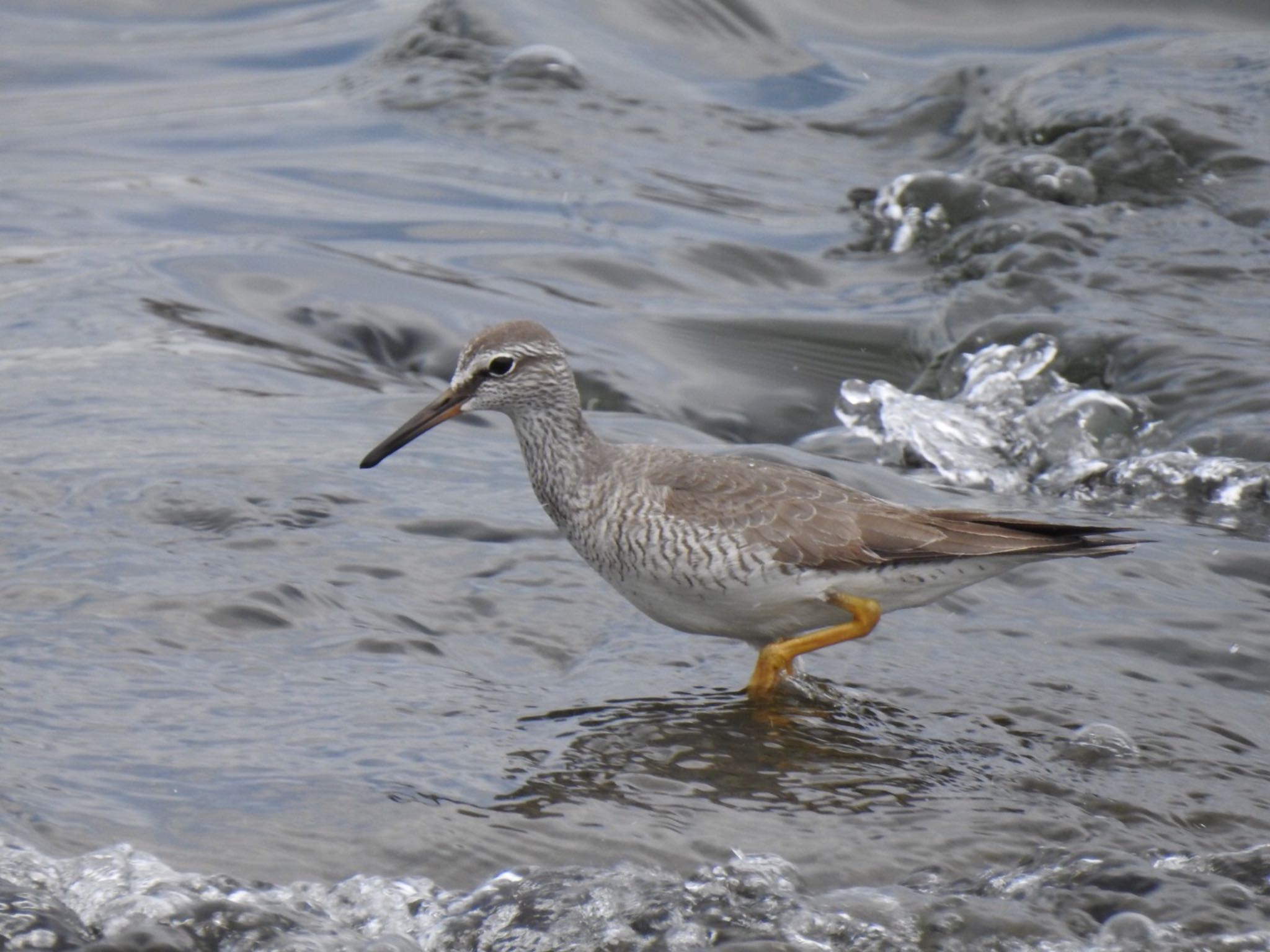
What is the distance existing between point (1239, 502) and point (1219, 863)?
12.9ft

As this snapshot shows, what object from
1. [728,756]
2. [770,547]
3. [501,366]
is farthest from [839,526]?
A: [501,366]

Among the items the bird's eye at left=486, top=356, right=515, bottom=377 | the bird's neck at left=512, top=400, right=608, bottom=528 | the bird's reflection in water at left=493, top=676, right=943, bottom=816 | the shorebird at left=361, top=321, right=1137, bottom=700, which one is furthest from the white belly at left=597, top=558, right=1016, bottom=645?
the bird's eye at left=486, top=356, right=515, bottom=377

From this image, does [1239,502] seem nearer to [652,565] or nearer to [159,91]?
[652,565]

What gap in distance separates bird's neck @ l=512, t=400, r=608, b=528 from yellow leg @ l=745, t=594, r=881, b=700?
1.02 meters

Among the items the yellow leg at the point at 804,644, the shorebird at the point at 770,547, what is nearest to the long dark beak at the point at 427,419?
the shorebird at the point at 770,547

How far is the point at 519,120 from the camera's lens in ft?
49.8

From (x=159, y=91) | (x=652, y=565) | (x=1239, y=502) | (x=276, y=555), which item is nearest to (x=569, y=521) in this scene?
(x=652, y=565)

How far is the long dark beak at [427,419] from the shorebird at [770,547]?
0.56 meters

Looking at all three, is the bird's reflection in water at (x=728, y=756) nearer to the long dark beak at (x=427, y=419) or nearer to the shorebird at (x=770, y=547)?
the shorebird at (x=770, y=547)

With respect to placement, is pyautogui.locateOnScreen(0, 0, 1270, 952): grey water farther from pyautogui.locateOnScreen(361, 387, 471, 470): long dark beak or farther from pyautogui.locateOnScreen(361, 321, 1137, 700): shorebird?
pyautogui.locateOnScreen(361, 387, 471, 470): long dark beak

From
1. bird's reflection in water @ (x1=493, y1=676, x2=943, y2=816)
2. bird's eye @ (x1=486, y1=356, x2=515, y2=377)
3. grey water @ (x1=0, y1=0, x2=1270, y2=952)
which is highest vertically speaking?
bird's eye @ (x1=486, y1=356, x2=515, y2=377)

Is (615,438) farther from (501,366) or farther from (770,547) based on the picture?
(770,547)

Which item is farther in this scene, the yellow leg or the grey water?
the yellow leg

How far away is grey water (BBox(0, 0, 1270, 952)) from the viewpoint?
15.8 ft
